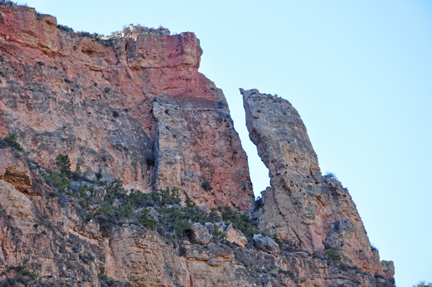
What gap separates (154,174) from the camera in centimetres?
5091

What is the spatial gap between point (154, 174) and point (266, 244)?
10.2m

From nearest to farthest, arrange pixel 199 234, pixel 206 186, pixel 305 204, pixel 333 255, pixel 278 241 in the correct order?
pixel 199 234 → pixel 278 241 → pixel 333 255 → pixel 305 204 → pixel 206 186

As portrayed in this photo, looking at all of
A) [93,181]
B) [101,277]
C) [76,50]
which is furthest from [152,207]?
[76,50]

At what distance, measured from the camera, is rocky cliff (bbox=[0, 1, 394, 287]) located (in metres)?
35.6

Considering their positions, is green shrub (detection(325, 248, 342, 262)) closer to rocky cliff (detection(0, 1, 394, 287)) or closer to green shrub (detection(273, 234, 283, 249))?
rocky cliff (detection(0, 1, 394, 287))

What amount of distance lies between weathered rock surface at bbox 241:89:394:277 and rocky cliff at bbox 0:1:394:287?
0.10m

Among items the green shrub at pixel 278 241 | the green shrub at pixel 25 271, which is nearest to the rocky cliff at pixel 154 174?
the green shrub at pixel 278 241

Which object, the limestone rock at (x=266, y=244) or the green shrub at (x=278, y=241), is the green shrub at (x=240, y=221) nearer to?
the limestone rock at (x=266, y=244)

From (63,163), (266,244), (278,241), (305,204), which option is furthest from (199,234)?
(305,204)

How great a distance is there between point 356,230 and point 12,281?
3040 cm

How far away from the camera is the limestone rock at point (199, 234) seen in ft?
134

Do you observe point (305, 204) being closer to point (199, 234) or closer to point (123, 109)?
point (199, 234)

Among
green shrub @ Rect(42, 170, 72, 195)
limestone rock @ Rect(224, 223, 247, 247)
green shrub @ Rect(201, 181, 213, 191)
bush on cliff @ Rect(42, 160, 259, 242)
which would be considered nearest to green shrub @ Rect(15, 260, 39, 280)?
bush on cliff @ Rect(42, 160, 259, 242)

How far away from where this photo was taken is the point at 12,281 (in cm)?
2464
